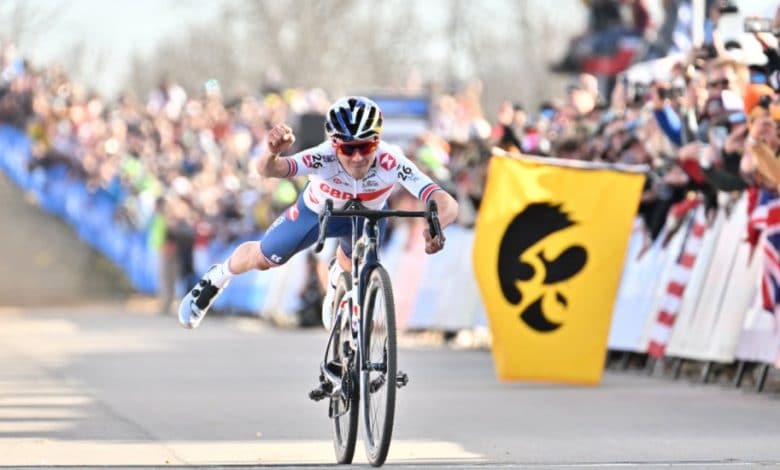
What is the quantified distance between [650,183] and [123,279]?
27842 millimetres

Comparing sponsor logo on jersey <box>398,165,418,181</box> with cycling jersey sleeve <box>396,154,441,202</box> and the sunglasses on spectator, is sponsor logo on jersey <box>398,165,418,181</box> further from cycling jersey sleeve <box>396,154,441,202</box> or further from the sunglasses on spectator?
the sunglasses on spectator

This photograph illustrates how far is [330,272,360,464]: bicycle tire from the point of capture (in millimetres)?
10633

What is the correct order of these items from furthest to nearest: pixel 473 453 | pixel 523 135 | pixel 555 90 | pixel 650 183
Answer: pixel 555 90
pixel 523 135
pixel 650 183
pixel 473 453

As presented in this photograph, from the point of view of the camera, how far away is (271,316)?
3145cm

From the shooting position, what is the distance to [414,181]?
36.5 ft

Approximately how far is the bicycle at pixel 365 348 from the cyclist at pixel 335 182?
6.5 inches

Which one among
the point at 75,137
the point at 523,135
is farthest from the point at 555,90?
the point at 523,135

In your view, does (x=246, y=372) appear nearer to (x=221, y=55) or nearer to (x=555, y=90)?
(x=555, y=90)

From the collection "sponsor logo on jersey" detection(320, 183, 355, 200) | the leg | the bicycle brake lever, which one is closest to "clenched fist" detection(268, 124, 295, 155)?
"sponsor logo on jersey" detection(320, 183, 355, 200)

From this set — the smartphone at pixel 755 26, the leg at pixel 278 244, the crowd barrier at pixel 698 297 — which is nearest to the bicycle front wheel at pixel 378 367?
the leg at pixel 278 244

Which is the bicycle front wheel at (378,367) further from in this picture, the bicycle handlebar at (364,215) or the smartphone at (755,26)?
the smartphone at (755,26)

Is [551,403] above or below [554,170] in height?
below

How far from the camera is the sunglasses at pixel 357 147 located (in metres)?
10.9

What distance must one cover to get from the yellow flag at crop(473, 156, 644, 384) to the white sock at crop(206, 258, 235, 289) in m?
4.55
